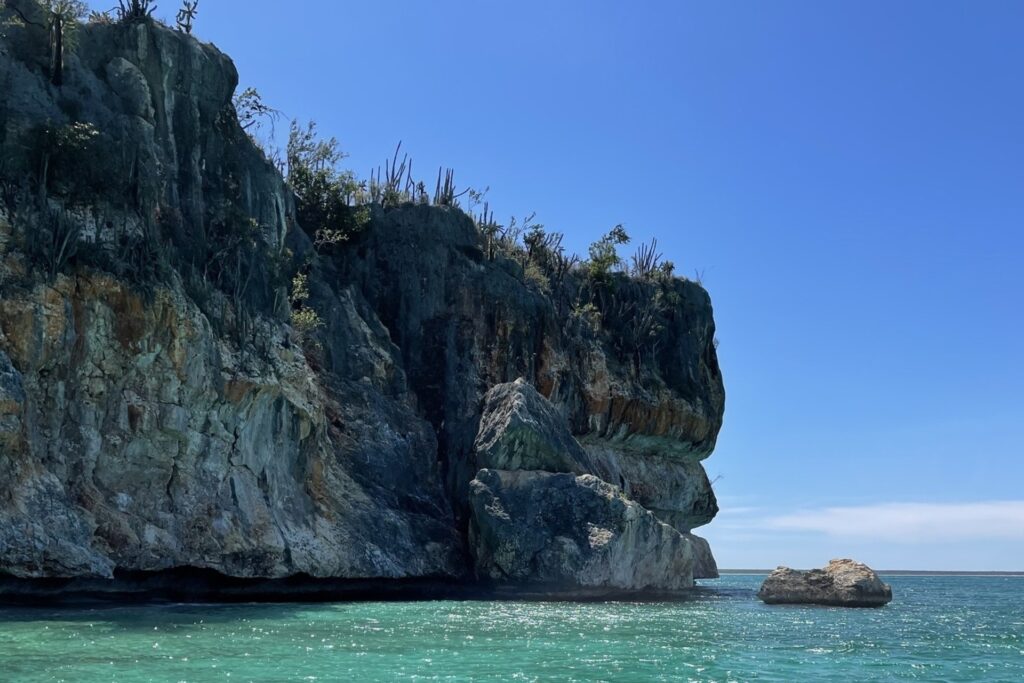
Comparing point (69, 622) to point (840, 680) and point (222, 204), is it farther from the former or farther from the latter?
point (222, 204)

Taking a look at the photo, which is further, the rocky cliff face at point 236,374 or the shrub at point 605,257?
the shrub at point 605,257

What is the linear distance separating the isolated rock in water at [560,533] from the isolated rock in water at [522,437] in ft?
2.39

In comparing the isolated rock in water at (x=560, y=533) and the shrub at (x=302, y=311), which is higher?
the shrub at (x=302, y=311)

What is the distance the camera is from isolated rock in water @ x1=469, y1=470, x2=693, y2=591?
35.0 metres

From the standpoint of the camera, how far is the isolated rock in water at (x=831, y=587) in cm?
3581

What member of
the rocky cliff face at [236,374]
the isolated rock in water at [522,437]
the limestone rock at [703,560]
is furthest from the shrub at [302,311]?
the limestone rock at [703,560]

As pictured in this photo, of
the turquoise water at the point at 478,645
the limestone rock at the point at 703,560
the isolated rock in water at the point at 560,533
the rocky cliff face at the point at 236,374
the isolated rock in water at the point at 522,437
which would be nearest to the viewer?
the turquoise water at the point at 478,645

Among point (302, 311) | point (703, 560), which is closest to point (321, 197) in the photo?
point (302, 311)

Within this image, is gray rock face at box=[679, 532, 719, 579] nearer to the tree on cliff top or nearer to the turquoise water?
the turquoise water

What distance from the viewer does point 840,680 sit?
17250 mm

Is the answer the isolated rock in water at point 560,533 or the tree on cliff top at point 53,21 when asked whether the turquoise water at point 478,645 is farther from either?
the tree on cliff top at point 53,21

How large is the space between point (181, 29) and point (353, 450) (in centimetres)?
1582

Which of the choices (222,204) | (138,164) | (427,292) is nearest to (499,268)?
(427,292)

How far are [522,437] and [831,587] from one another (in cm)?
1168
